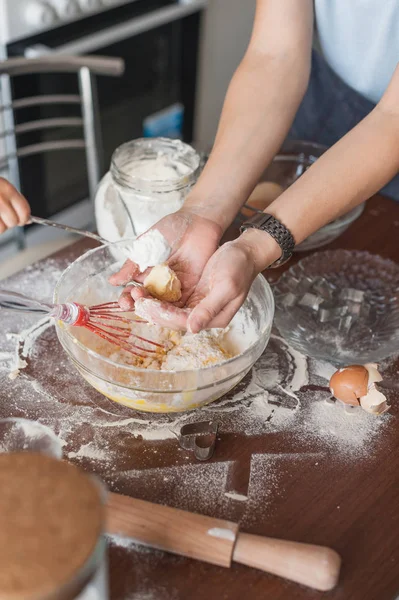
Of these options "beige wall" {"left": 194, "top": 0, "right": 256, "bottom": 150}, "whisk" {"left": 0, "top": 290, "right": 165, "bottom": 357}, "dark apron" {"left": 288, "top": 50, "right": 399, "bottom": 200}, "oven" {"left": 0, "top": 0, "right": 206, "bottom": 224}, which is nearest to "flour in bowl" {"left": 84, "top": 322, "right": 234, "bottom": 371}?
"whisk" {"left": 0, "top": 290, "right": 165, "bottom": 357}

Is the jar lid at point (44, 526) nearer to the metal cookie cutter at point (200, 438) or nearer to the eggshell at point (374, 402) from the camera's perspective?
the metal cookie cutter at point (200, 438)

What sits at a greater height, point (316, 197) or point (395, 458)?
point (316, 197)

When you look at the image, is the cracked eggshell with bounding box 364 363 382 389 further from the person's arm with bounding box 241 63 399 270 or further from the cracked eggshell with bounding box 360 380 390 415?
the person's arm with bounding box 241 63 399 270

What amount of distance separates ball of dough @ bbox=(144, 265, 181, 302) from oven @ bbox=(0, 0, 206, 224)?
1.17 metres

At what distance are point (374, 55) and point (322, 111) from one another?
285 millimetres

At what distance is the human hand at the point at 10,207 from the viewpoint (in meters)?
1.01

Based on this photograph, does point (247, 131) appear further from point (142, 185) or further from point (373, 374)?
point (373, 374)

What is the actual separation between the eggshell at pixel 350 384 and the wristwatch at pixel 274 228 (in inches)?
8.7

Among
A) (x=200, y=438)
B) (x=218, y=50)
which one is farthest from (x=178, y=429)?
(x=218, y=50)

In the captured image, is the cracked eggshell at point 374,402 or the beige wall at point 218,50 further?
the beige wall at point 218,50

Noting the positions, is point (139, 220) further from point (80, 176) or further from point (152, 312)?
point (80, 176)

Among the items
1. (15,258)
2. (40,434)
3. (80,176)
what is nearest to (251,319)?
(40,434)

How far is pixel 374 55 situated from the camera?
1321mm

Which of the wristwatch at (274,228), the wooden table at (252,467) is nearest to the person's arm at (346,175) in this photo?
the wristwatch at (274,228)
